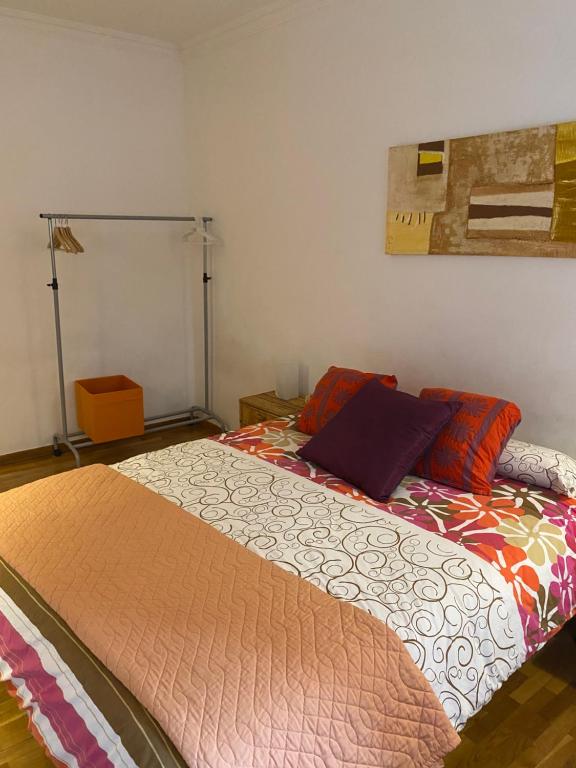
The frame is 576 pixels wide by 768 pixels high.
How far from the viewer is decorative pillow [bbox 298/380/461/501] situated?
2.24 m

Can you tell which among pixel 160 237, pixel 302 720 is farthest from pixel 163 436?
pixel 302 720

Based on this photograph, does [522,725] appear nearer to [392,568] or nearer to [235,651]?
[392,568]

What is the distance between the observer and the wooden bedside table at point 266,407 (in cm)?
331

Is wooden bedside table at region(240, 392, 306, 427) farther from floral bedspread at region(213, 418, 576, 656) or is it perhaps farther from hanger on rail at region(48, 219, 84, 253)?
hanger on rail at region(48, 219, 84, 253)

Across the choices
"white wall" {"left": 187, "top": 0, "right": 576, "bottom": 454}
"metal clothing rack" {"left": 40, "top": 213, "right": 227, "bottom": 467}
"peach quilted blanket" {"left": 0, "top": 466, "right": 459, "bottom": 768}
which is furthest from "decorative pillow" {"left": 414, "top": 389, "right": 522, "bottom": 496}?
"metal clothing rack" {"left": 40, "top": 213, "right": 227, "bottom": 467}

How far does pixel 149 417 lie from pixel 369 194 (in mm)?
2313

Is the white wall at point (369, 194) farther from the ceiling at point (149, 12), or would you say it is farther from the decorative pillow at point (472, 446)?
the decorative pillow at point (472, 446)

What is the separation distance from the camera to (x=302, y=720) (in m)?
1.28

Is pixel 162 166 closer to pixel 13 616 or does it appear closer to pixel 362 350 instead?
pixel 362 350

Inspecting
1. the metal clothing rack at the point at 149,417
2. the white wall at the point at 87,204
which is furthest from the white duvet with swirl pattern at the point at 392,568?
the white wall at the point at 87,204

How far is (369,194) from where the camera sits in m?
3.08

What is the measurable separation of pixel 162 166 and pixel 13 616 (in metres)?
3.31

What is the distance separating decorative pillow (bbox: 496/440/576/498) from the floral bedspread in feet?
0.11

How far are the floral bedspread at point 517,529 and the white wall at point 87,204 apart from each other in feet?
7.23
